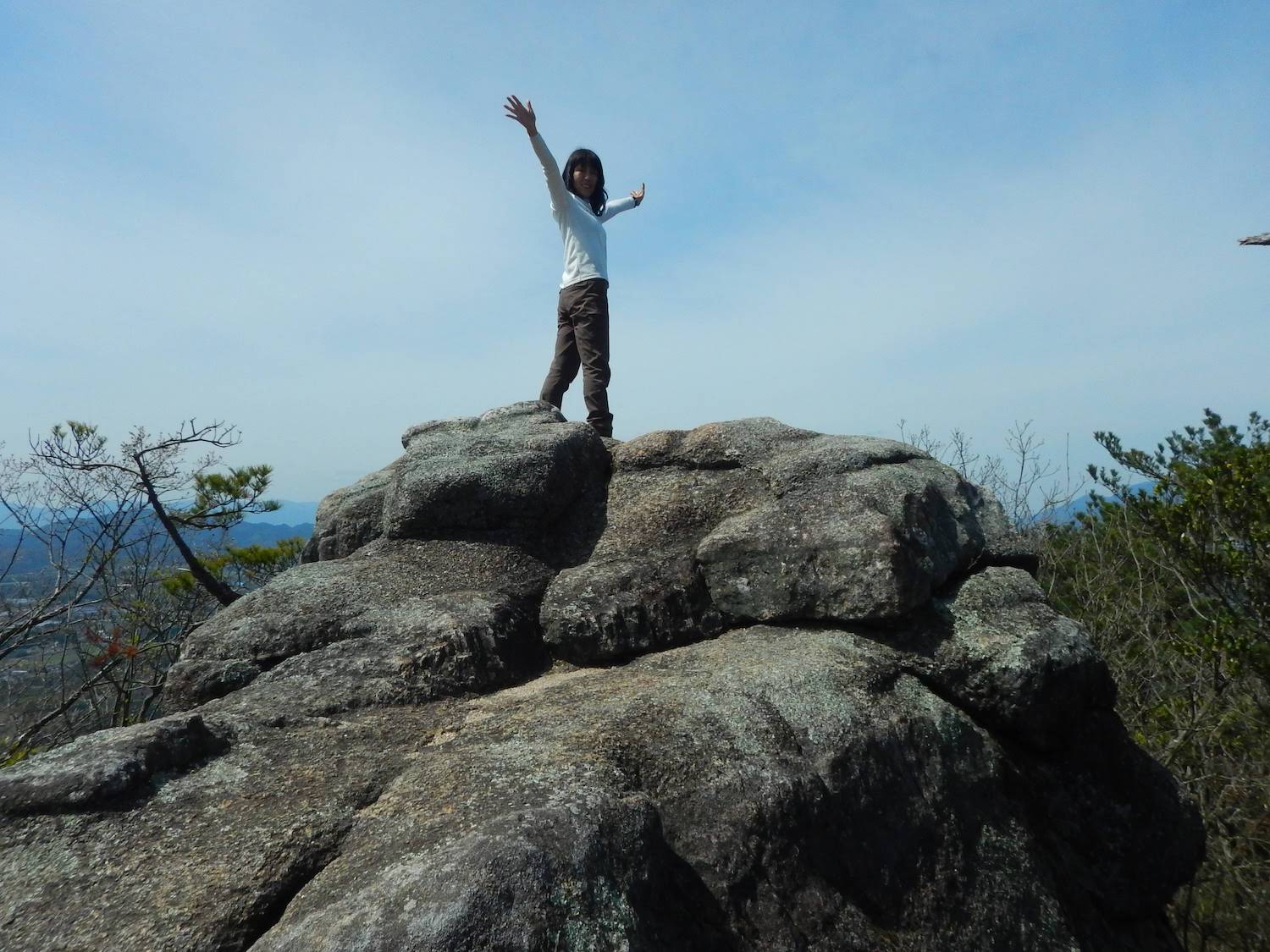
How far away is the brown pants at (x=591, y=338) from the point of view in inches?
280

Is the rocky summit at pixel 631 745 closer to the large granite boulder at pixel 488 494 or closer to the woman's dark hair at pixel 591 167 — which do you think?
the large granite boulder at pixel 488 494

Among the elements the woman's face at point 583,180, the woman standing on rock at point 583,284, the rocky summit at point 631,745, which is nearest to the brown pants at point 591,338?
the woman standing on rock at point 583,284

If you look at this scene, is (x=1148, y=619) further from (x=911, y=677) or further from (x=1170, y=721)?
(x=911, y=677)

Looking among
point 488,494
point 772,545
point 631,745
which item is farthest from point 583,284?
point 631,745

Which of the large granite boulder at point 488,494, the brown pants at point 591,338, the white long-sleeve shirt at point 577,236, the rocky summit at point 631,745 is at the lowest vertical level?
the rocky summit at point 631,745

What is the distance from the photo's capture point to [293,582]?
495 centimetres

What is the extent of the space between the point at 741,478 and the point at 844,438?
2.24ft

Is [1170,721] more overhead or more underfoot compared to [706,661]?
more underfoot

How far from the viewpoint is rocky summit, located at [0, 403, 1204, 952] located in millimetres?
2801

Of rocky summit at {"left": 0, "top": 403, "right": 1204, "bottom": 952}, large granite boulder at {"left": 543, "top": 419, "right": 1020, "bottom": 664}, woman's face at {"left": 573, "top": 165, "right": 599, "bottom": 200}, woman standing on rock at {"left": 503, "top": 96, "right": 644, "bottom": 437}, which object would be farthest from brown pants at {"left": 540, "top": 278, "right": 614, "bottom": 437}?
large granite boulder at {"left": 543, "top": 419, "right": 1020, "bottom": 664}

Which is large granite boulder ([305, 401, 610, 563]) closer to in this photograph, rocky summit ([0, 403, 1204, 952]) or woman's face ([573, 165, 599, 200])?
rocky summit ([0, 403, 1204, 952])

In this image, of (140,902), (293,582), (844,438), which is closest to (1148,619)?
(844,438)

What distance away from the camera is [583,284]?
7.22 m

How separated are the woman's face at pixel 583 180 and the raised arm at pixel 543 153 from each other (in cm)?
21
